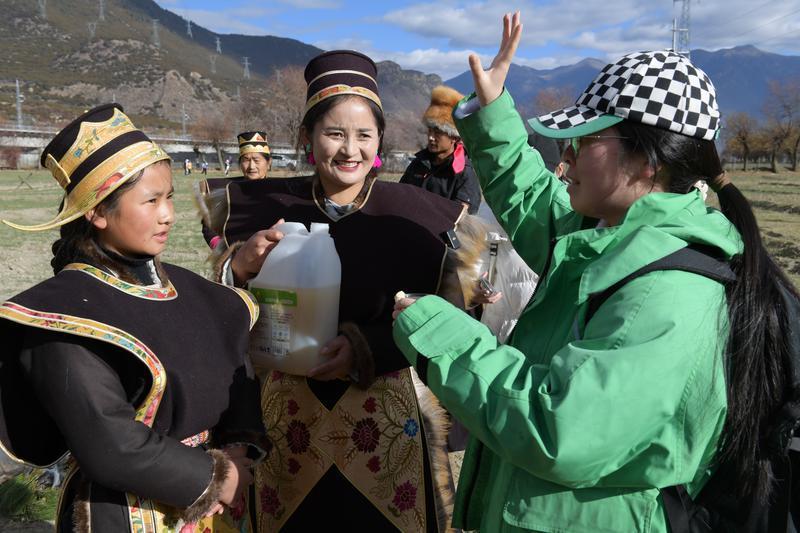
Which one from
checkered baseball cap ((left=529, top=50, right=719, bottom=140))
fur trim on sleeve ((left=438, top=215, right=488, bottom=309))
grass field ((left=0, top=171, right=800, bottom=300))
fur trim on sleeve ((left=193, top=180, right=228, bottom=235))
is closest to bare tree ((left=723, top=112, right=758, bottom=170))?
grass field ((left=0, top=171, right=800, bottom=300))

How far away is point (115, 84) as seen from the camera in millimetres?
132500

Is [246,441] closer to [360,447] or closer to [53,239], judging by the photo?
[360,447]

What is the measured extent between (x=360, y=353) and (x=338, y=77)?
0.98 meters

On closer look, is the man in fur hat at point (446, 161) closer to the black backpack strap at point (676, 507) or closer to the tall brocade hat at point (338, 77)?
the tall brocade hat at point (338, 77)

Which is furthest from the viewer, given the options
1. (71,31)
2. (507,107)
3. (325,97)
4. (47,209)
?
(71,31)

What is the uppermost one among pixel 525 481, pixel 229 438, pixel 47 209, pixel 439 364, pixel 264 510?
pixel 439 364

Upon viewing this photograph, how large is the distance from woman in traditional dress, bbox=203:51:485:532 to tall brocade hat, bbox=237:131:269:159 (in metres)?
4.79

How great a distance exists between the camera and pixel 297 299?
2.06 metres

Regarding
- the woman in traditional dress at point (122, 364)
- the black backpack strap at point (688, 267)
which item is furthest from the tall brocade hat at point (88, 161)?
the black backpack strap at point (688, 267)

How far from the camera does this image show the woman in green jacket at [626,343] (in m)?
1.24

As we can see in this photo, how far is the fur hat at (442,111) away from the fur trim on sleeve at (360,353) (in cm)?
382

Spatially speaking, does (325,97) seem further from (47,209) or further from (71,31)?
(71,31)

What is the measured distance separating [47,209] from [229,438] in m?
18.2

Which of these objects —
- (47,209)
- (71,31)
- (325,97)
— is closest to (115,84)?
(71,31)
